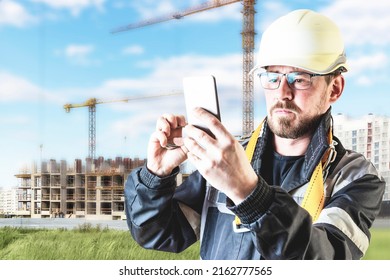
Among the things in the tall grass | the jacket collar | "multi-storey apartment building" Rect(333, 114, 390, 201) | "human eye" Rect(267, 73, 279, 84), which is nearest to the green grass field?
the tall grass

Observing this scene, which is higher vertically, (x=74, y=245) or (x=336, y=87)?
(x=336, y=87)

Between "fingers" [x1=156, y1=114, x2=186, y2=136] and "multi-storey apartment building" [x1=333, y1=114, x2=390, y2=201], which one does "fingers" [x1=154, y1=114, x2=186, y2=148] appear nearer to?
"fingers" [x1=156, y1=114, x2=186, y2=136]

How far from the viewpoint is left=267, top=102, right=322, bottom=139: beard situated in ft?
6.02

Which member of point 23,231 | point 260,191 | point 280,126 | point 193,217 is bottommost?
point 23,231

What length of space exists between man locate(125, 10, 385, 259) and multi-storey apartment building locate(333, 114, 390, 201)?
29cm

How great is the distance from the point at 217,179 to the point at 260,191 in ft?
0.30

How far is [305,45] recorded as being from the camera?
1807 millimetres

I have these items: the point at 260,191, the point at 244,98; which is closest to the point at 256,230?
the point at 260,191

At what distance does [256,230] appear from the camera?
144cm

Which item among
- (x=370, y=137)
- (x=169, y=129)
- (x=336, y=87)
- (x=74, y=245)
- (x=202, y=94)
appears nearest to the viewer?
(x=202, y=94)

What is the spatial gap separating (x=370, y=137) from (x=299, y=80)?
22.2 inches

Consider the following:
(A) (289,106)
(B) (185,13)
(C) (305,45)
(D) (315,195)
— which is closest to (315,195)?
(D) (315,195)

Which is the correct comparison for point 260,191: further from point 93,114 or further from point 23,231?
point 23,231

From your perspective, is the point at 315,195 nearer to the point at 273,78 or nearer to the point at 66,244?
the point at 273,78
